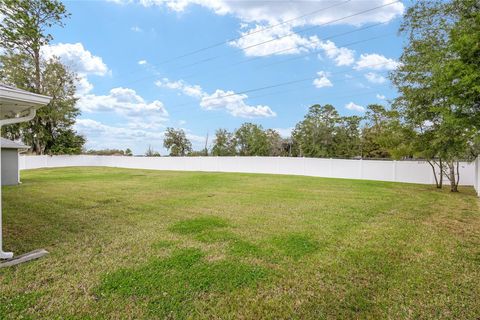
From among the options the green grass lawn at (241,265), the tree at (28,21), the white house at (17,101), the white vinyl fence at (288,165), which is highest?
the tree at (28,21)

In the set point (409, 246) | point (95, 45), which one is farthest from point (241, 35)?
point (409, 246)

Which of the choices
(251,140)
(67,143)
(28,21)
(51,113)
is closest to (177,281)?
(28,21)

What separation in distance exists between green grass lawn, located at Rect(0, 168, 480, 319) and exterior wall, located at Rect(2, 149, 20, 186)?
7.89 metres

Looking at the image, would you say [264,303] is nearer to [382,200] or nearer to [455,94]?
[455,94]

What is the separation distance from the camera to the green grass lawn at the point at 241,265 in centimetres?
266

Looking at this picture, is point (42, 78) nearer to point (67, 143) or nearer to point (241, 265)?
point (67, 143)

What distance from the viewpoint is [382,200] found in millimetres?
8992

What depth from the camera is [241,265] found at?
3.58m

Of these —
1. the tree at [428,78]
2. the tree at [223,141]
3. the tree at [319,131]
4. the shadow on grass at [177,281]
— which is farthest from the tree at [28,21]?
the tree at [223,141]

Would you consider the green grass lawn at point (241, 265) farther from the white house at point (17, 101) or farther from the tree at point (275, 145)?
the tree at point (275, 145)

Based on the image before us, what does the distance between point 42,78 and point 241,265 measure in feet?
102

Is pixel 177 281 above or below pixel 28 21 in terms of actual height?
below

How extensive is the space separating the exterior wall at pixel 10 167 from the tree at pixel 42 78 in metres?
4.69

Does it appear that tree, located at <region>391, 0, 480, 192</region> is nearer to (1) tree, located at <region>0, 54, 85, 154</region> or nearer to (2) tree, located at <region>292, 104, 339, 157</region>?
(2) tree, located at <region>292, 104, 339, 157</region>
